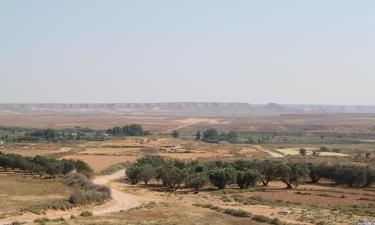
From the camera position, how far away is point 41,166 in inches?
2980

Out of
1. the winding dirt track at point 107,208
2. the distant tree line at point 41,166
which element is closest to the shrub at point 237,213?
the winding dirt track at point 107,208

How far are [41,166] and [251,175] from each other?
30.0 m

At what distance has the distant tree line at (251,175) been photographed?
68.2m

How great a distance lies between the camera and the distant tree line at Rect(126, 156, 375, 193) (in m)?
68.2

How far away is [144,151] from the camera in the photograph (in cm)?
11856

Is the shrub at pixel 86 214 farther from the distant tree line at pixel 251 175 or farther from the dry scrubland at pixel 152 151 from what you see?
the dry scrubland at pixel 152 151

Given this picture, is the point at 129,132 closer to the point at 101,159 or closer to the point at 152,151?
the point at 152,151

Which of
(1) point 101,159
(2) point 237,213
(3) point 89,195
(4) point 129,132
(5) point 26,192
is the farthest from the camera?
(4) point 129,132

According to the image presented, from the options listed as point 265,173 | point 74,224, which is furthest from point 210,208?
point 265,173

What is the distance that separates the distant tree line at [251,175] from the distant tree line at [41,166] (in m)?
7.58

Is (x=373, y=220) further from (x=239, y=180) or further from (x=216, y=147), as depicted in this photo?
(x=216, y=147)

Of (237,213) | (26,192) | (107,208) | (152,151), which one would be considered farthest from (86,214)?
(152,151)

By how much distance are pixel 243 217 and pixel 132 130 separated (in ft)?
440

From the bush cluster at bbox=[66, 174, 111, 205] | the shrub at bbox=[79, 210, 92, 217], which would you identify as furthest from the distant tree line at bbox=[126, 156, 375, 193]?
the shrub at bbox=[79, 210, 92, 217]
